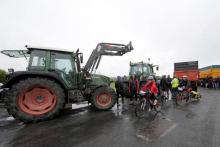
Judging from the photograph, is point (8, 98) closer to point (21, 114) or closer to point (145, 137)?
point (21, 114)

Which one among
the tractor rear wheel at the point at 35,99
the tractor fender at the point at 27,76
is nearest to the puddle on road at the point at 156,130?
the tractor rear wheel at the point at 35,99

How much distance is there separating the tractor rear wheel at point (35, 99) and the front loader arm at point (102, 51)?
8.00 ft

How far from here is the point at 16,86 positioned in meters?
5.84

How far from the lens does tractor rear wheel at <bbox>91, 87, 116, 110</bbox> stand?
7.80m

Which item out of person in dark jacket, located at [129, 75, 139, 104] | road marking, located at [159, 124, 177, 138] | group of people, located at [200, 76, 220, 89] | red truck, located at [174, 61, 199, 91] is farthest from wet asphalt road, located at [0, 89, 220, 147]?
group of people, located at [200, 76, 220, 89]

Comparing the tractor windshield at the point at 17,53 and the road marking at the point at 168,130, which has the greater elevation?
the tractor windshield at the point at 17,53

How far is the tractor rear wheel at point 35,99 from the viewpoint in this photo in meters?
5.84

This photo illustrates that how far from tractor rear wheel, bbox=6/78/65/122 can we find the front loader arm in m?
2.44

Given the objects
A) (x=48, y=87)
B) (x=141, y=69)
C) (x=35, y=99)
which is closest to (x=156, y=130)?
(x=48, y=87)

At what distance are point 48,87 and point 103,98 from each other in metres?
2.71

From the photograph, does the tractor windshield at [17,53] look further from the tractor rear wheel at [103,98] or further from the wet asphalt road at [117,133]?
the tractor rear wheel at [103,98]

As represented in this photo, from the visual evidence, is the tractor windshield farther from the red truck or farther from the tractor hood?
the red truck

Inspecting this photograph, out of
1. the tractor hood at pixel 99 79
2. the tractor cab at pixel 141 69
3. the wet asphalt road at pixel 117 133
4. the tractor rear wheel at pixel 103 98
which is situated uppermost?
the tractor cab at pixel 141 69

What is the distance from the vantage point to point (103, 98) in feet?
26.0
